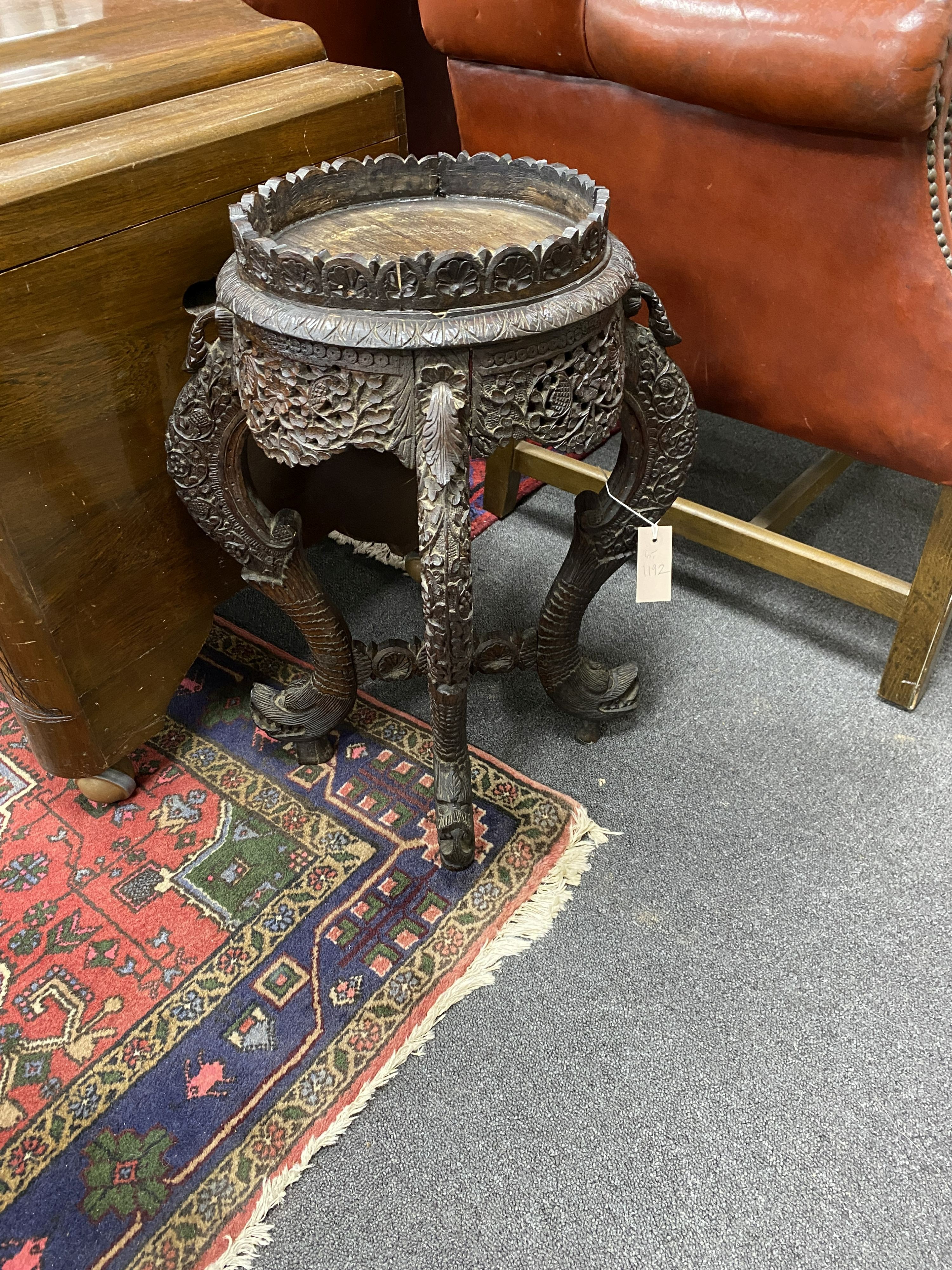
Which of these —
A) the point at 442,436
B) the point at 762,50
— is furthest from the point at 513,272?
the point at 762,50

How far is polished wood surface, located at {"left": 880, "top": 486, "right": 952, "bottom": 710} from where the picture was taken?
3.98ft

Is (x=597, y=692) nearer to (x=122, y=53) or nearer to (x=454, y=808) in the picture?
(x=454, y=808)

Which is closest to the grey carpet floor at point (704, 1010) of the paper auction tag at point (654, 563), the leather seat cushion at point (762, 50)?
the paper auction tag at point (654, 563)

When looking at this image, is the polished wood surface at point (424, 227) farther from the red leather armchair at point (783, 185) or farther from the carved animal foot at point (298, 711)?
the carved animal foot at point (298, 711)

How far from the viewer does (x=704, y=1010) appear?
995 mm

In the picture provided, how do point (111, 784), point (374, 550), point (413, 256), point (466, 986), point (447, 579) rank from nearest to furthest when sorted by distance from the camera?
point (413, 256)
point (447, 579)
point (466, 986)
point (111, 784)
point (374, 550)

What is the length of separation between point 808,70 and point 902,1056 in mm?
1034

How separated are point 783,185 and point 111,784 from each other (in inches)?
44.6

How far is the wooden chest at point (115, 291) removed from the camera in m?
0.92

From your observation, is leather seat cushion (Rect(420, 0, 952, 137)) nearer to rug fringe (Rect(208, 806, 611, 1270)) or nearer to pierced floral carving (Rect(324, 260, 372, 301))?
pierced floral carving (Rect(324, 260, 372, 301))

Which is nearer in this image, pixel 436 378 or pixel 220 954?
pixel 436 378

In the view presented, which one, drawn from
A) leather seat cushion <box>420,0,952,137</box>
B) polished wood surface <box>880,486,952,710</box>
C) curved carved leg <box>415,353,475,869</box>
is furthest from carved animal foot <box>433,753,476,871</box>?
leather seat cushion <box>420,0,952,137</box>

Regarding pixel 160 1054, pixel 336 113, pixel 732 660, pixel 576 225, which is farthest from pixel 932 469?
pixel 160 1054

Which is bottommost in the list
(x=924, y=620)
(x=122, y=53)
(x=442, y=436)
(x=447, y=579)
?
(x=924, y=620)
